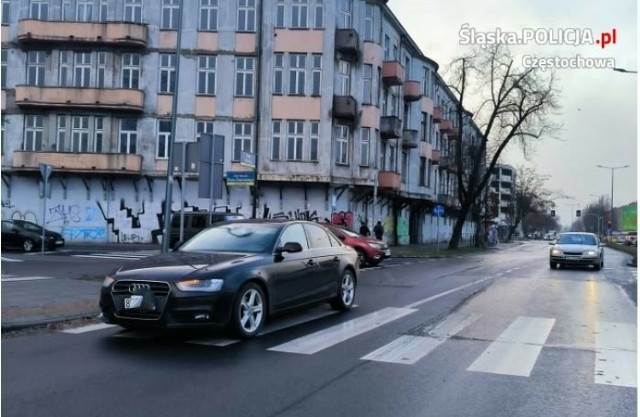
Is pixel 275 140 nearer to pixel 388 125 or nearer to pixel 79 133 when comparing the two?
pixel 388 125

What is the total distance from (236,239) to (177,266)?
143 cm

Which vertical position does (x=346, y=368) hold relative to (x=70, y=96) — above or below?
below

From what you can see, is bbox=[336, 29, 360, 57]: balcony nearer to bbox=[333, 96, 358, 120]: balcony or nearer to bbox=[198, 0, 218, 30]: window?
bbox=[333, 96, 358, 120]: balcony

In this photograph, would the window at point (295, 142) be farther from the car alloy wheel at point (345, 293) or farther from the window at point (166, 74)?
the car alloy wheel at point (345, 293)

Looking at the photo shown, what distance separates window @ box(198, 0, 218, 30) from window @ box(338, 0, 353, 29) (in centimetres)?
713

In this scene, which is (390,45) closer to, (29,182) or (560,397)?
(29,182)

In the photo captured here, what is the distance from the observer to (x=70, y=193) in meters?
34.7

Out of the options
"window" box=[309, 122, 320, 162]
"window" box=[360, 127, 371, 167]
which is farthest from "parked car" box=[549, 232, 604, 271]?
"window" box=[309, 122, 320, 162]

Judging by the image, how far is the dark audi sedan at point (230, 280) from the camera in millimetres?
6945

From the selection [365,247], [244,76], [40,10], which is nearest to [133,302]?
[365,247]

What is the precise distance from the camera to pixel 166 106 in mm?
34375

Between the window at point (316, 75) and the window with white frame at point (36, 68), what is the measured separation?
1551 cm

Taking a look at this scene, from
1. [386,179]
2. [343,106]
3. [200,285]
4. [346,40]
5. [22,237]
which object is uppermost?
[346,40]

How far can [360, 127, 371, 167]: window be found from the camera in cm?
3522
